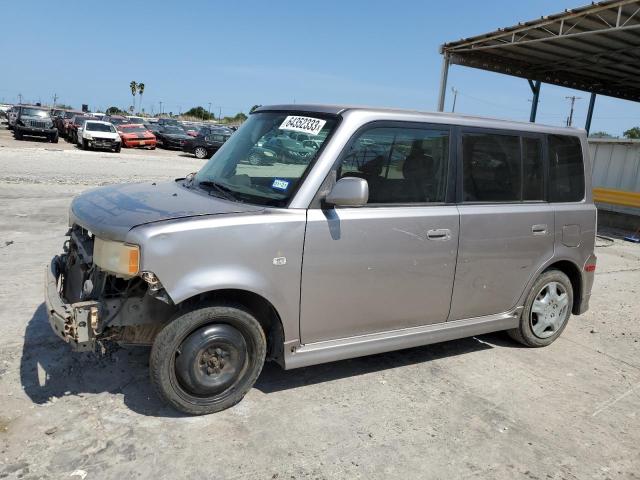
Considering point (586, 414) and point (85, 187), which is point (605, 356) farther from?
point (85, 187)

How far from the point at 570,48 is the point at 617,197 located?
15.2 feet

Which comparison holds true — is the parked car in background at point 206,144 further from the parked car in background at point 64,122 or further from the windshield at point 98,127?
the parked car in background at point 64,122

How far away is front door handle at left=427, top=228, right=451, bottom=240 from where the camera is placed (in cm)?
410

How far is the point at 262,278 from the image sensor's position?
11.2ft

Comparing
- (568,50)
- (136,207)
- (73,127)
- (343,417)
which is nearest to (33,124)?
(73,127)

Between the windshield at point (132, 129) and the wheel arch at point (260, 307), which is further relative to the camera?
the windshield at point (132, 129)

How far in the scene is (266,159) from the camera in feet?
13.4

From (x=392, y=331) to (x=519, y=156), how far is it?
1.90 metres

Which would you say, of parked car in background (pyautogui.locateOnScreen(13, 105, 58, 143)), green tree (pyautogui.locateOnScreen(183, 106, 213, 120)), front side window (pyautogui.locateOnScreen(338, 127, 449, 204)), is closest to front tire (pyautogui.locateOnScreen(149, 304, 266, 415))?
front side window (pyautogui.locateOnScreen(338, 127, 449, 204))

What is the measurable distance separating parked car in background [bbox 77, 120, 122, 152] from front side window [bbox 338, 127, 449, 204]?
2483cm

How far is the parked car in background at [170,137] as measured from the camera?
32.9 metres

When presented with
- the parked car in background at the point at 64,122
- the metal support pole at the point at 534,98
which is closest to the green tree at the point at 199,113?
the parked car in background at the point at 64,122

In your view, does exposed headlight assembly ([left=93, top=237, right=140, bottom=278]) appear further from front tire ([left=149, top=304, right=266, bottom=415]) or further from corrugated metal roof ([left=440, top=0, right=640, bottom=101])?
corrugated metal roof ([left=440, top=0, right=640, bottom=101])

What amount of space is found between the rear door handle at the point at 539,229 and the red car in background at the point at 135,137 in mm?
29314
